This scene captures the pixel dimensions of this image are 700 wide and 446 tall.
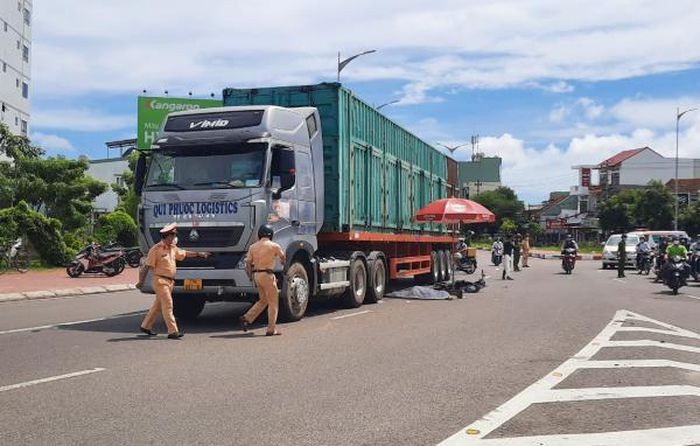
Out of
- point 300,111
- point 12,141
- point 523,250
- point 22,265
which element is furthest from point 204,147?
point 12,141

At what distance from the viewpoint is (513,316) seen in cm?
1310

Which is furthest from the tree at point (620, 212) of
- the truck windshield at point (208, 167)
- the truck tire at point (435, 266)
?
the truck windshield at point (208, 167)

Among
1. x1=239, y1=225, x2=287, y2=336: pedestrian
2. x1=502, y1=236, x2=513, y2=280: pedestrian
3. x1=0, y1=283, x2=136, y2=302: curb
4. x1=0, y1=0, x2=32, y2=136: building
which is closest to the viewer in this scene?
x1=239, y1=225, x2=287, y2=336: pedestrian

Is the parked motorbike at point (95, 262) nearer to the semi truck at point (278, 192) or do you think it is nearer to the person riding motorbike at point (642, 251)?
the semi truck at point (278, 192)

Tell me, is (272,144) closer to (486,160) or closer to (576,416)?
(576,416)

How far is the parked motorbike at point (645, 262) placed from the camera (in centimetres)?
2911

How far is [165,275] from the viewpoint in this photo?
10.0 meters

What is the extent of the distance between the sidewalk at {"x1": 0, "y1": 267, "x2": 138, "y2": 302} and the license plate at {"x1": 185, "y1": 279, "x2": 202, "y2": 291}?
7.66m

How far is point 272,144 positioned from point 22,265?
17276 millimetres

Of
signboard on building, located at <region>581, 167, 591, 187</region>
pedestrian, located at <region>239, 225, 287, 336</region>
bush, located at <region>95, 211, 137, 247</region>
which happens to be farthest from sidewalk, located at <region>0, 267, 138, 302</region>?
signboard on building, located at <region>581, 167, 591, 187</region>

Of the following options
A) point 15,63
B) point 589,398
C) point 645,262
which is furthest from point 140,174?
point 15,63

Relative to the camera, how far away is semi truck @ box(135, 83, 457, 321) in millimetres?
10961

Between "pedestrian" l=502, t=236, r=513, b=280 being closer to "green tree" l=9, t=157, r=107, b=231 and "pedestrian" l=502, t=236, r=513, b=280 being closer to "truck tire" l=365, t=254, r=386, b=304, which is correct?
"truck tire" l=365, t=254, r=386, b=304

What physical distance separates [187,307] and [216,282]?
210 centimetres
